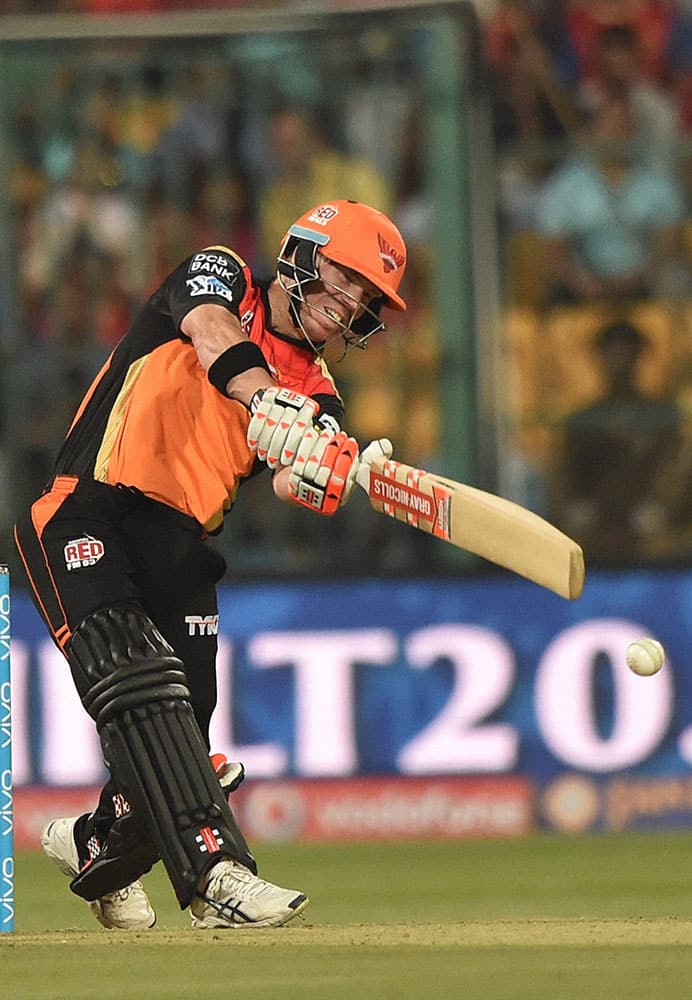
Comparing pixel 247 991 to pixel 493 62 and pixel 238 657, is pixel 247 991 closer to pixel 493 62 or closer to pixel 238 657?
pixel 238 657

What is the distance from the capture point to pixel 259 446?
523cm

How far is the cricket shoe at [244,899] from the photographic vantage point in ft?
17.2

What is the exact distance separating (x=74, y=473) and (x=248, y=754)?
13.0 feet

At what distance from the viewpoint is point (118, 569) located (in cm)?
566

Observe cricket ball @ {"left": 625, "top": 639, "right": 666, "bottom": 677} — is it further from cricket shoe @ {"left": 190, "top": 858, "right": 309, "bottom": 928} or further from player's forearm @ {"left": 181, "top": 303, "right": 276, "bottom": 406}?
player's forearm @ {"left": 181, "top": 303, "right": 276, "bottom": 406}

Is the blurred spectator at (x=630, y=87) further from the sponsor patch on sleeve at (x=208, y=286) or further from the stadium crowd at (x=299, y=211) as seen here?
the sponsor patch on sleeve at (x=208, y=286)

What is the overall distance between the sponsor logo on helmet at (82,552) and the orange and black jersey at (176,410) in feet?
0.64

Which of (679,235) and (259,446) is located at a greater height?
(679,235)

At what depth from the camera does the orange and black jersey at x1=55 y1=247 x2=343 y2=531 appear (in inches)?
226

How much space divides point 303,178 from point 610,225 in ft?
5.44

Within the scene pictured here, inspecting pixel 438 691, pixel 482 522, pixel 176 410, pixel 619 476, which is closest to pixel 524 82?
pixel 619 476

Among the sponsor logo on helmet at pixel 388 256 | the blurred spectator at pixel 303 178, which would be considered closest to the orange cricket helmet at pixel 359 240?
the sponsor logo on helmet at pixel 388 256

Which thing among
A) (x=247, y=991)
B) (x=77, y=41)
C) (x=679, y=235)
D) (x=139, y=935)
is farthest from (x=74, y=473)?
(x=679, y=235)

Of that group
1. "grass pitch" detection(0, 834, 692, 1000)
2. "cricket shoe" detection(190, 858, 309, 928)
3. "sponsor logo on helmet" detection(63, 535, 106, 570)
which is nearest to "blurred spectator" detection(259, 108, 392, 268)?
"grass pitch" detection(0, 834, 692, 1000)
